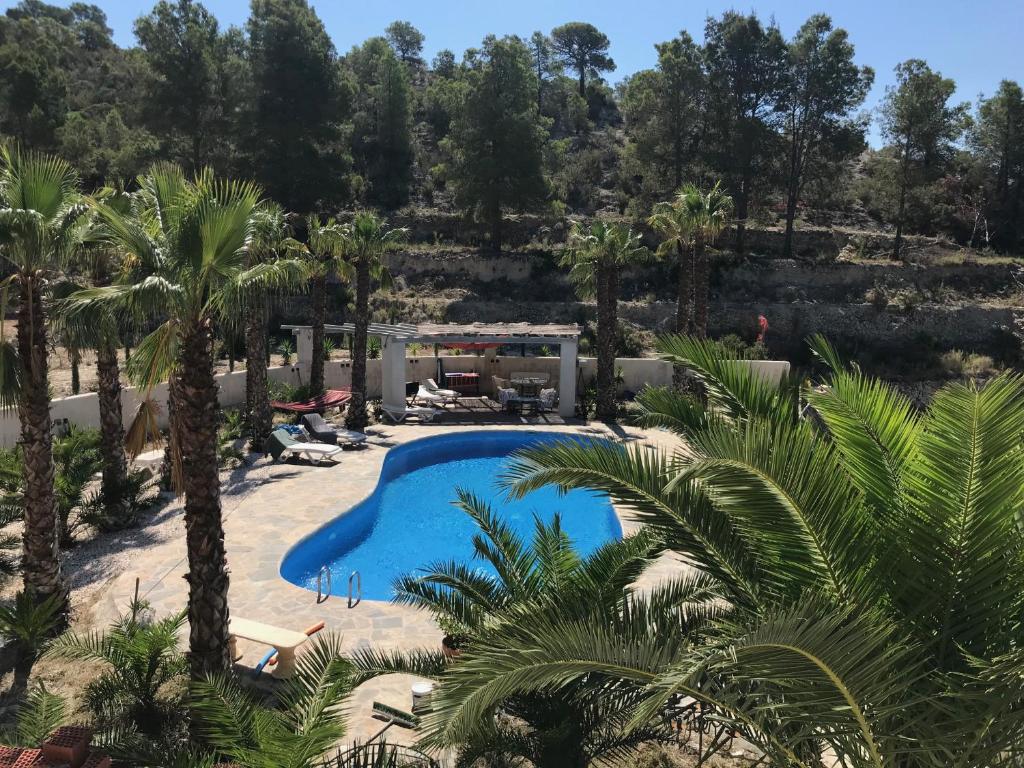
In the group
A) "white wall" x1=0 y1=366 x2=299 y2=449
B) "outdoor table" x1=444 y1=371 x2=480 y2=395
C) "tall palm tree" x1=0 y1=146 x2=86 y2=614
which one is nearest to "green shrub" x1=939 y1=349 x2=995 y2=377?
"outdoor table" x1=444 y1=371 x2=480 y2=395

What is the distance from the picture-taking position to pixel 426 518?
Result: 14.0m

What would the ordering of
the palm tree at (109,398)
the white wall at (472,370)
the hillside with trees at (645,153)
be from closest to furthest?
the palm tree at (109,398) < the white wall at (472,370) < the hillside with trees at (645,153)

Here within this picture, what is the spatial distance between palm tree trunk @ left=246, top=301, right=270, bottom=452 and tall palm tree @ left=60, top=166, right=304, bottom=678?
965cm

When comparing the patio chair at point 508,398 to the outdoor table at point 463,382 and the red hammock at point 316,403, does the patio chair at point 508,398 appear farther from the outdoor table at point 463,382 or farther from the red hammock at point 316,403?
the red hammock at point 316,403

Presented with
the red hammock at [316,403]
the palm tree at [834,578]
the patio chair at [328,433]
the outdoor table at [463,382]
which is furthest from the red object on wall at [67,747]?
the outdoor table at [463,382]

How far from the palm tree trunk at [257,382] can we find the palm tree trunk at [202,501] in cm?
997

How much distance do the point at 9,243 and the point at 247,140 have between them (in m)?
Result: 30.8

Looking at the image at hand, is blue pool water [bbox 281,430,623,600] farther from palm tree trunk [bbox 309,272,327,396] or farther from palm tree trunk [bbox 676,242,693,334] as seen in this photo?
palm tree trunk [bbox 676,242,693,334]

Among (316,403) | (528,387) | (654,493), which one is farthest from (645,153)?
(654,493)

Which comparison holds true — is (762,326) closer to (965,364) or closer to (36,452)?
(965,364)

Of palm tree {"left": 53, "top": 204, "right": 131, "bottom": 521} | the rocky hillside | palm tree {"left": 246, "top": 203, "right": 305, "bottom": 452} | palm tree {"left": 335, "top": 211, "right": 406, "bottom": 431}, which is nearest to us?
palm tree {"left": 53, "top": 204, "right": 131, "bottom": 521}

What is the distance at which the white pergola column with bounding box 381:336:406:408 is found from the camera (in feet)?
67.0

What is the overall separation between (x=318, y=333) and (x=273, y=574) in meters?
10.5

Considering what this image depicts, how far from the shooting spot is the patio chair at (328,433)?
55.3ft
